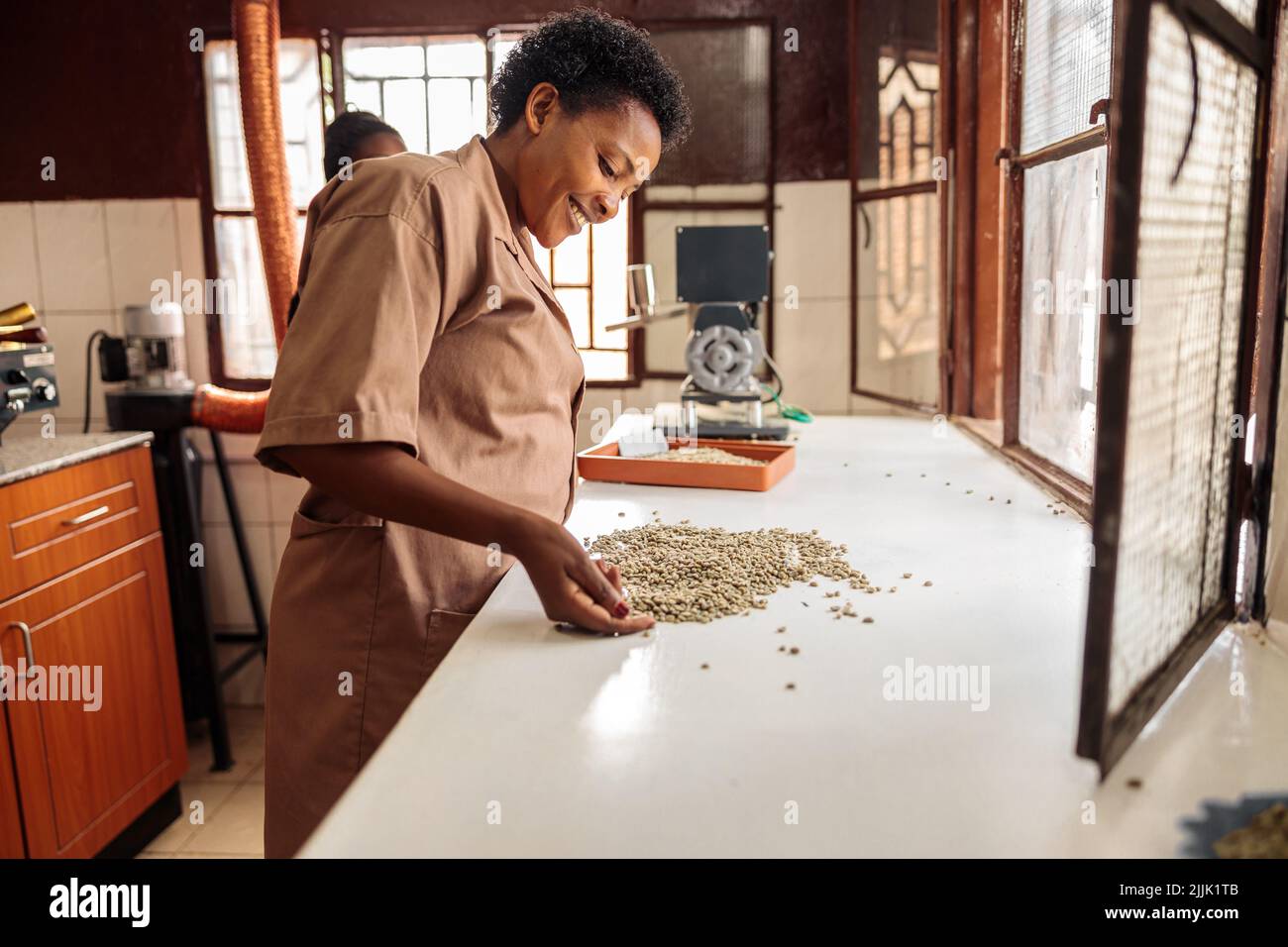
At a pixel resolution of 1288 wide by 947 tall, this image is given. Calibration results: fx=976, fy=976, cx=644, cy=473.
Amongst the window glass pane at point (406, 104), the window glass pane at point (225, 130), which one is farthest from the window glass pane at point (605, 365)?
the window glass pane at point (225, 130)

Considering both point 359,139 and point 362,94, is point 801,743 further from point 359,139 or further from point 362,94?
point 362,94

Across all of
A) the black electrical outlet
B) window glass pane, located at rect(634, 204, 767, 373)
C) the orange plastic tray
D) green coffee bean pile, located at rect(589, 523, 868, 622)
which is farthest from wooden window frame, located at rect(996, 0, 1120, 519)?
the black electrical outlet

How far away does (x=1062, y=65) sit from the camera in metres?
2.15

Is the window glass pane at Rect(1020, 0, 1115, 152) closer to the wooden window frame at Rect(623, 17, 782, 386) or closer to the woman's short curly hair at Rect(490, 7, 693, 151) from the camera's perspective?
the woman's short curly hair at Rect(490, 7, 693, 151)

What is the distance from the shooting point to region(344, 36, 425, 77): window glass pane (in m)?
3.79

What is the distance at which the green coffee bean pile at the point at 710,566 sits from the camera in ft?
4.31

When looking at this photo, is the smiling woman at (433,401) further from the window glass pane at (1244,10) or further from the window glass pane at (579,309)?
the window glass pane at (579,309)

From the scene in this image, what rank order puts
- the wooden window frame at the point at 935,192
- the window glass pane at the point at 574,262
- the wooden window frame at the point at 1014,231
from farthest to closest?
the window glass pane at the point at 574,262, the wooden window frame at the point at 935,192, the wooden window frame at the point at 1014,231

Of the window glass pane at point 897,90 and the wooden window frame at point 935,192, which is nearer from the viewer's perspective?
the wooden window frame at point 935,192

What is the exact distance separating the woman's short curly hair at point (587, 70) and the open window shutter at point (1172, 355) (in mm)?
748

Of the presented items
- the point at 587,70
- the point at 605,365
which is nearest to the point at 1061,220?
the point at 587,70

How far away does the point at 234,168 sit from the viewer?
3.84 m

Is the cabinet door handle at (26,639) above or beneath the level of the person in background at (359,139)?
beneath

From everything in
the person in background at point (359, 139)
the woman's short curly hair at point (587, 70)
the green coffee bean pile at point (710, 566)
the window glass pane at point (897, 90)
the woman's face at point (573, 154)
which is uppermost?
the window glass pane at point (897, 90)
